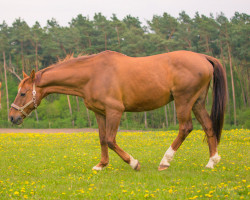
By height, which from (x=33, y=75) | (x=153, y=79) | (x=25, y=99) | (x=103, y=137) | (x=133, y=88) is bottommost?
(x=103, y=137)

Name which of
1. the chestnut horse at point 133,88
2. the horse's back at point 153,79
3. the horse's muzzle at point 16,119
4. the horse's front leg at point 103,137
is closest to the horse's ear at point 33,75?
the chestnut horse at point 133,88

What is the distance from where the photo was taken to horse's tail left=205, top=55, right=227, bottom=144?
312 inches

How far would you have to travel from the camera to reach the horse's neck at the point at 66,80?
7828 millimetres

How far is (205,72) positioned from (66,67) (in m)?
3.46

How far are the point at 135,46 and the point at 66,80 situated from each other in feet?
143

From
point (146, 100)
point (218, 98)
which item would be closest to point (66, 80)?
point (146, 100)

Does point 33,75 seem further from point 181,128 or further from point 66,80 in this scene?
point 181,128

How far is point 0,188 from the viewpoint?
248 inches

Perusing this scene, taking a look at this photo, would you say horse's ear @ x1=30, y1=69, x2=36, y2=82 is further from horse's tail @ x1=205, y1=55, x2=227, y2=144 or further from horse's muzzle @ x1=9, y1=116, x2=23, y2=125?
horse's tail @ x1=205, y1=55, x2=227, y2=144

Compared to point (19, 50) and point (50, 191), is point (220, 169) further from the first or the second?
point (19, 50)

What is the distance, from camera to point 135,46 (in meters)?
50.7

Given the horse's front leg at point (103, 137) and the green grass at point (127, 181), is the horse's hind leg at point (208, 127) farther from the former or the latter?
the horse's front leg at point (103, 137)

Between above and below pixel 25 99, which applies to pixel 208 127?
below

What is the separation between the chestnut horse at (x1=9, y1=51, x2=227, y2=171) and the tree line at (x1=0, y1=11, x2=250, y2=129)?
36825mm
